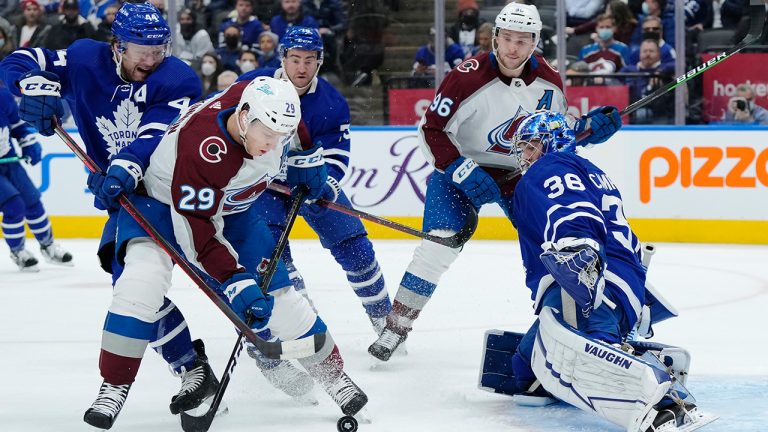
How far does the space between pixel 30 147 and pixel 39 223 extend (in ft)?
1.31

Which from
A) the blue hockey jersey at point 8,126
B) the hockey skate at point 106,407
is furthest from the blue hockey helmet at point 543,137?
the blue hockey jersey at point 8,126

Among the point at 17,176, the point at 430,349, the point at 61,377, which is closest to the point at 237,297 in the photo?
the point at 61,377

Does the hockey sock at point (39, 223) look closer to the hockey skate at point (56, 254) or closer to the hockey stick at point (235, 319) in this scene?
the hockey skate at point (56, 254)

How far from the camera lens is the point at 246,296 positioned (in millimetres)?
2893

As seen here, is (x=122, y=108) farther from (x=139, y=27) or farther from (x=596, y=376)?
(x=596, y=376)

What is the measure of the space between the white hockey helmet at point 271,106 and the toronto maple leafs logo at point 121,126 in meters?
0.78

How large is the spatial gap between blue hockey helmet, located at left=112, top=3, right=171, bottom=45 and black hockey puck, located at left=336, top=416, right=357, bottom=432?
1.24 m

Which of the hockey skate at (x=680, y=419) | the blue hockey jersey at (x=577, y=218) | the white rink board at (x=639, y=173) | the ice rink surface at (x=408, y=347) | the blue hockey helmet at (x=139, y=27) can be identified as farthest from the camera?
the white rink board at (x=639, y=173)

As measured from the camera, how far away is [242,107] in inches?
117

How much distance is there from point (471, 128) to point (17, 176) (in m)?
3.02

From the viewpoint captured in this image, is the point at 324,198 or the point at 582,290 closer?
the point at 582,290

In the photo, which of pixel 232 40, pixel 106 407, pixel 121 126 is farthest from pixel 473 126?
pixel 232 40

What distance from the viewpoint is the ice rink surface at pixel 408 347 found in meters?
3.29

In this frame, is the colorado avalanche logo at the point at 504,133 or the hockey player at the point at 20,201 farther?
the hockey player at the point at 20,201
